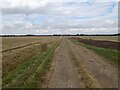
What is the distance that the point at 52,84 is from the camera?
10930 mm

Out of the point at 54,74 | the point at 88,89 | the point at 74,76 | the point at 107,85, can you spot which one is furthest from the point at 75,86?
the point at 54,74

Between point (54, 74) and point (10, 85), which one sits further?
point (54, 74)

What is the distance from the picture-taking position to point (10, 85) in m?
10.9

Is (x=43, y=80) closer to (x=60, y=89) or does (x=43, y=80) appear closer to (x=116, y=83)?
(x=60, y=89)

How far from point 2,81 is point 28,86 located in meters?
2.25

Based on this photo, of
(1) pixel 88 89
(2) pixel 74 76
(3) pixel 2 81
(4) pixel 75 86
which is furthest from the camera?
(2) pixel 74 76

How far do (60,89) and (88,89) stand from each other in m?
1.17

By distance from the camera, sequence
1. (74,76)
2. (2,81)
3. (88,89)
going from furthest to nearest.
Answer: (74,76), (2,81), (88,89)

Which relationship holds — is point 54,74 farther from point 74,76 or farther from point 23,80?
point 23,80

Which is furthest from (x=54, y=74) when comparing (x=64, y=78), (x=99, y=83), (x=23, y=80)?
(x=99, y=83)

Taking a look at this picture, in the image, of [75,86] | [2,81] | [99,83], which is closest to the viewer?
[75,86]

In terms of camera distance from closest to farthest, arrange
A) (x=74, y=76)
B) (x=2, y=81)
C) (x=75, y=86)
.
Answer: (x=75, y=86) → (x=2, y=81) → (x=74, y=76)

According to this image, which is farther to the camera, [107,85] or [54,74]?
[54,74]

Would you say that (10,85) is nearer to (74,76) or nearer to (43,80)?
(43,80)
